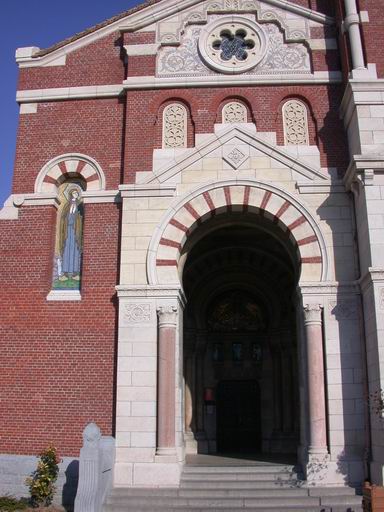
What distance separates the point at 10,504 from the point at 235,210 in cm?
789

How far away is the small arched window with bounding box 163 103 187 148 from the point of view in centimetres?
1429

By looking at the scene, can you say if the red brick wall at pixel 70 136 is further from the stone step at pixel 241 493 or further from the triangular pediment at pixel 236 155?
the stone step at pixel 241 493

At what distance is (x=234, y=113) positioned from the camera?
14461mm

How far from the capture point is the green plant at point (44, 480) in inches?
466

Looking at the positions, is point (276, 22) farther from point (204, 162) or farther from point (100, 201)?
point (100, 201)

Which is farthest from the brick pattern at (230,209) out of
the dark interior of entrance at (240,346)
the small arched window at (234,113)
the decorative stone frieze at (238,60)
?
the dark interior of entrance at (240,346)

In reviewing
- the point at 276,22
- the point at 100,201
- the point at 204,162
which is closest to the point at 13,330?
the point at 100,201

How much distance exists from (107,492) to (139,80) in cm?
950

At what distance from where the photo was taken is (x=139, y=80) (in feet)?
48.1

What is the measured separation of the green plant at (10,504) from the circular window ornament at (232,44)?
10.8 meters

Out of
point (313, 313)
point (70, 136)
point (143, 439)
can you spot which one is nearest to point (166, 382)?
point (143, 439)

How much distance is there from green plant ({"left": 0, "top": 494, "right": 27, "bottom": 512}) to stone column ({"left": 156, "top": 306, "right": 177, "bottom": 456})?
2.87 metres

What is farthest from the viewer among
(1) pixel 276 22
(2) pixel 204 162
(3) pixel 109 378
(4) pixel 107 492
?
(1) pixel 276 22

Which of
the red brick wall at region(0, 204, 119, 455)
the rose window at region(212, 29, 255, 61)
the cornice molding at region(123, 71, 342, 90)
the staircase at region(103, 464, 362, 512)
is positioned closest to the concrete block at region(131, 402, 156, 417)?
the red brick wall at region(0, 204, 119, 455)
